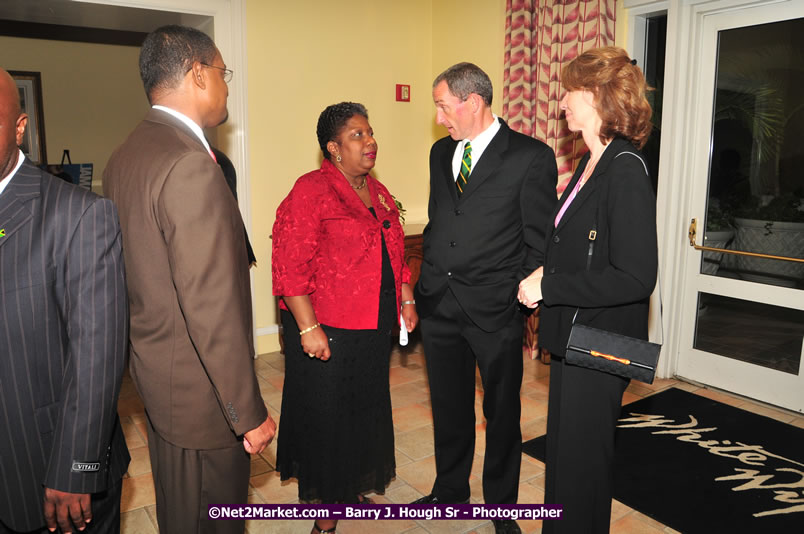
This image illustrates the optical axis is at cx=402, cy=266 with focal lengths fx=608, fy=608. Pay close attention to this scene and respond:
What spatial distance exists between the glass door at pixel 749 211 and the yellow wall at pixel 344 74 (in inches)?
64.5

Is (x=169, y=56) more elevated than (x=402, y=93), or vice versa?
(x=402, y=93)

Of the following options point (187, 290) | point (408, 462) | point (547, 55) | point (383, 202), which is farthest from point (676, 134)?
point (187, 290)

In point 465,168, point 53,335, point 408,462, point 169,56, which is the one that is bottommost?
point 408,462

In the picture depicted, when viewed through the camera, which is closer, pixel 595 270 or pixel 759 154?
pixel 595 270

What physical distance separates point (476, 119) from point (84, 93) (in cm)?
658

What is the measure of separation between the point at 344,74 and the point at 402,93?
56cm

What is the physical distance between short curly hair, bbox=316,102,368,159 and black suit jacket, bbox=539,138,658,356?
889 mm

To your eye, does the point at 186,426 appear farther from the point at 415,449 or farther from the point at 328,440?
the point at 415,449

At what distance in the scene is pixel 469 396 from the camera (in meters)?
2.43

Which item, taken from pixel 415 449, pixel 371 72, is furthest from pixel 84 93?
pixel 415 449

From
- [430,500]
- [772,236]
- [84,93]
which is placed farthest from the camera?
[84,93]

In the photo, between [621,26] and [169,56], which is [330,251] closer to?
[169,56]

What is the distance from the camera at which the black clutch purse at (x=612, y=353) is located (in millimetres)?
1686

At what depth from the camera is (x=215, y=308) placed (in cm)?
139
